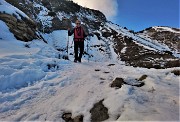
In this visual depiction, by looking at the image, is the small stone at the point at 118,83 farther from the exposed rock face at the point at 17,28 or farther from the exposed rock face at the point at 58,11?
the exposed rock face at the point at 58,11

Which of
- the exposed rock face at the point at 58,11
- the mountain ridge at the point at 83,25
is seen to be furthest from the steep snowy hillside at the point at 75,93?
the exposed rock face at the point at 58,11

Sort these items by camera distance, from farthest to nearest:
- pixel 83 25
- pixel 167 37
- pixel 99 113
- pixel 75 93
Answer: pixel 167 37
pixel 83 25
pixel 75 93
pixel 99 113

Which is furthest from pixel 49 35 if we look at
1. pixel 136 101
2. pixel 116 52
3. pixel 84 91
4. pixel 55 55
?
pixel 136 101

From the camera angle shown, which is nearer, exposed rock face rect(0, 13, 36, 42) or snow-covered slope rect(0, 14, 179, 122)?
snow-covered slope rect(0, 14, 179, 122)

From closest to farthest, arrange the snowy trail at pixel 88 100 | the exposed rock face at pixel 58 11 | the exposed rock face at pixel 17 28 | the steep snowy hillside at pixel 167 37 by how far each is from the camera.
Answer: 1. the snowy trail at pixel 88 100
2. the exposed rock face at pixel 17 28
3. the exposed rock face at pixel 58 11
4. the steep snowy hillside at pixel 167 37

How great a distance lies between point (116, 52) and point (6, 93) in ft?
87.1

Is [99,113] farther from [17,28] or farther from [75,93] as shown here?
[17,28]

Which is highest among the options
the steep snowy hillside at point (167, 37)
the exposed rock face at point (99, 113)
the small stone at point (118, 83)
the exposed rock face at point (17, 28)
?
the steep snowy hillside at point (167, 37)

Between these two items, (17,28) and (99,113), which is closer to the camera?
(99,113)

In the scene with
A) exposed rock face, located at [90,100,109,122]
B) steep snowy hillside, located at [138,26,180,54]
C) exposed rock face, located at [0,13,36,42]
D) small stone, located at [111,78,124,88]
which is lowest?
exposed rock face, located at [90,100,109,122]

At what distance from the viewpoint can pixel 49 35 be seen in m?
32.5

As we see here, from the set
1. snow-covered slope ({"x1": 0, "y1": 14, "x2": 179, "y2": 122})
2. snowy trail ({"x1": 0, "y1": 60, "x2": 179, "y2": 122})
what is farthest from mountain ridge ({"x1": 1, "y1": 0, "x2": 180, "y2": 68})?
snowy trail ({"x1": 0, "y1": 60, "x2": 179, "y2": 122})

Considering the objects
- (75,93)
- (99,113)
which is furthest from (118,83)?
(99,113)

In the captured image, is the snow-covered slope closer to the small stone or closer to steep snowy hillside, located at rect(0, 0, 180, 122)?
steep snowy hillside, located at rect(0, 0, 180, 122)
